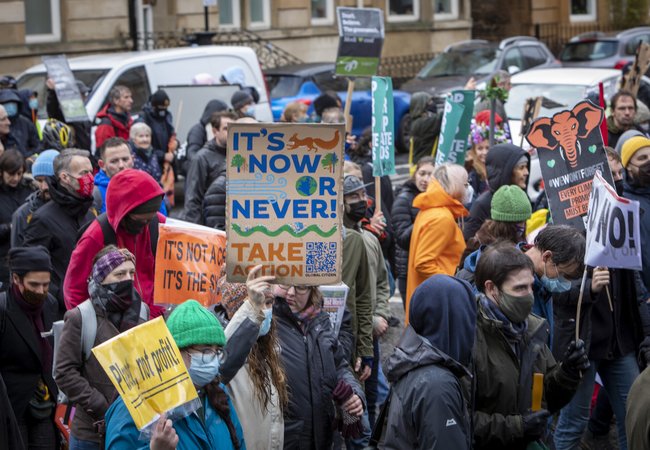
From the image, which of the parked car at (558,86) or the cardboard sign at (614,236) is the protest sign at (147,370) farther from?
the parked car at (558,86)

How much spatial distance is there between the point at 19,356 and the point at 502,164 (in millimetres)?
3369

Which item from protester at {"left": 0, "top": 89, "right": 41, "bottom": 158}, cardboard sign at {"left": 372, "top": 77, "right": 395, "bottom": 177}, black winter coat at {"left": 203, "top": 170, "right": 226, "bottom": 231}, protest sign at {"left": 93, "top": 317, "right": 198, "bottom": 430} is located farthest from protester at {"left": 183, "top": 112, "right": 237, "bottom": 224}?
protest sign at {"left": 93, "top": 317, "right": 198, "bottom": 430}

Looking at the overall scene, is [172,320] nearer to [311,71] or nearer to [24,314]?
[24,314]

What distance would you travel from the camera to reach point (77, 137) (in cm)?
1220

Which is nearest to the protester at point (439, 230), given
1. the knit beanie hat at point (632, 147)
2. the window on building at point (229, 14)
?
the knit beanie hat at point (632, 147)

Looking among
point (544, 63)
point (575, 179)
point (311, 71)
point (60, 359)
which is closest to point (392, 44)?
point (544, 63)

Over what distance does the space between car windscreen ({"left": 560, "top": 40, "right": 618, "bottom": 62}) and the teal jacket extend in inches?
775

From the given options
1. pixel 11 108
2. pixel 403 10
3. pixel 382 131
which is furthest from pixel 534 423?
pixel 403 10

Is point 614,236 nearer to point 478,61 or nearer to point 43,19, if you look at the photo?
point 478,61

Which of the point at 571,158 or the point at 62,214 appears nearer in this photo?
the point at 62,214

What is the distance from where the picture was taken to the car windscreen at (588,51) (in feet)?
76.0

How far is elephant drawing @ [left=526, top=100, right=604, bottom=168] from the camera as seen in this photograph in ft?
23.0

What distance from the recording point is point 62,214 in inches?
271

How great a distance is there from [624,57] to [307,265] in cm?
1872
